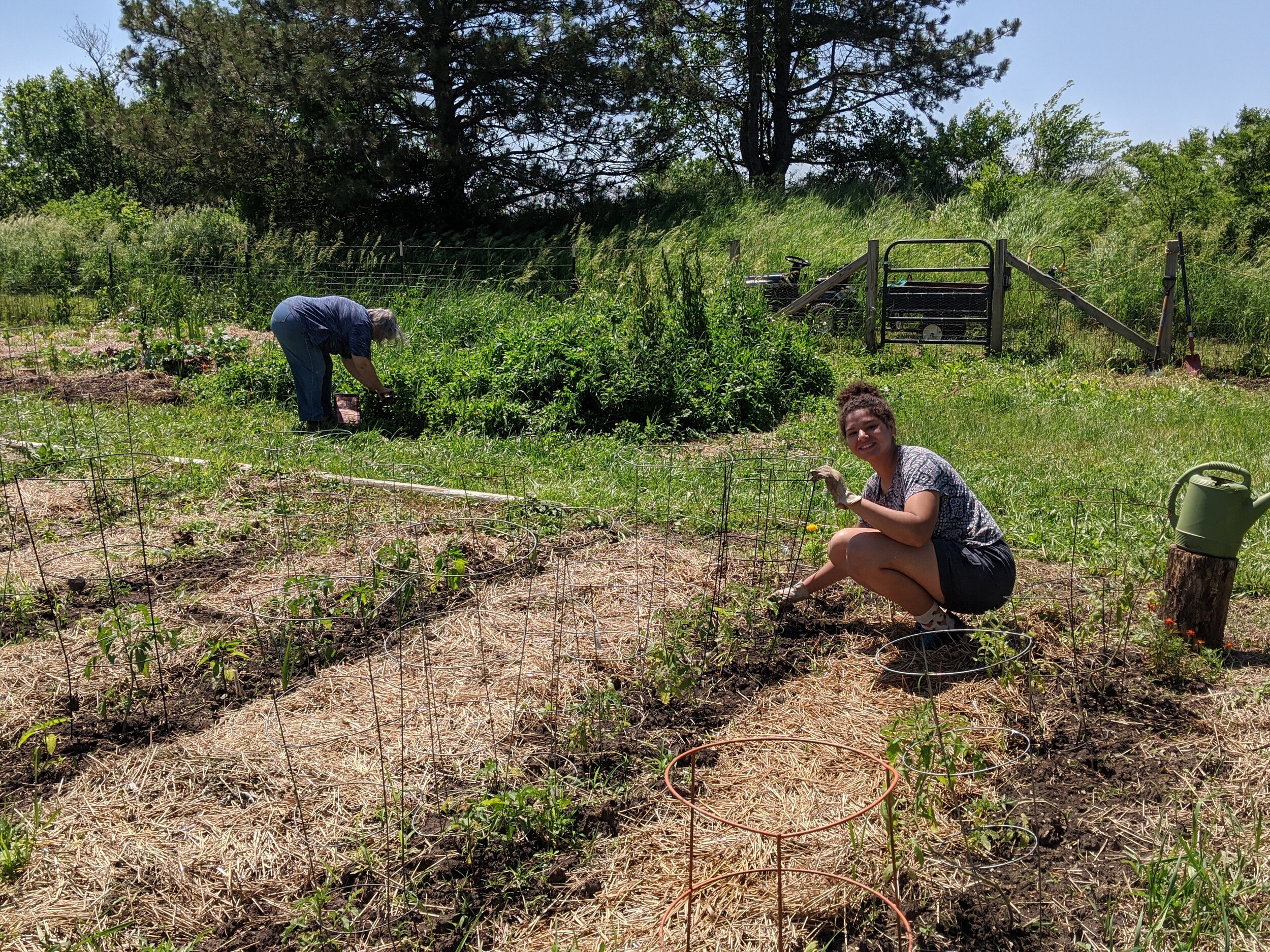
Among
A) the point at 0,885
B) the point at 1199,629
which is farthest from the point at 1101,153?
the point at 0,885

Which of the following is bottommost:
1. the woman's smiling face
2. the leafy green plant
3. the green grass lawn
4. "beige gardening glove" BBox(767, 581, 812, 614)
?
the leafy green plant

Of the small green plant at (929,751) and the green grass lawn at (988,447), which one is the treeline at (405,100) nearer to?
the green grass lawn at (988,447)

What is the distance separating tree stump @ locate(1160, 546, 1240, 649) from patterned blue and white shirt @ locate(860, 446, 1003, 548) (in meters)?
0.67

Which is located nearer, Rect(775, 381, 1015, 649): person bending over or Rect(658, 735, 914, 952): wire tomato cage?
Rect(658, 735, 914, 952): wire tomato cage

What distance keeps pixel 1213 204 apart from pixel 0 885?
643 inches

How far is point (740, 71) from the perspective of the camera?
22266 millimetres

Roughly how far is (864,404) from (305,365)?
5638mm

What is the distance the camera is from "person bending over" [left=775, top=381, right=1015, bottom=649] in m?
3.72

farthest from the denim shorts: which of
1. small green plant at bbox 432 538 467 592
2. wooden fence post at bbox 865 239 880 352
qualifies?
wooden fence post at bbox 865 239 880 352

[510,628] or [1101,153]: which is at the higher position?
[1101,153]

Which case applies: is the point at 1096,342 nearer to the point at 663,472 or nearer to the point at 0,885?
the point at 663,472

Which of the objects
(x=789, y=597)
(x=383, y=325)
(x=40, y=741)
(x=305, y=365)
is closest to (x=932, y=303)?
(x=383, y=325)

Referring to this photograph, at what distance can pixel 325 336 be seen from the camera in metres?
8.00

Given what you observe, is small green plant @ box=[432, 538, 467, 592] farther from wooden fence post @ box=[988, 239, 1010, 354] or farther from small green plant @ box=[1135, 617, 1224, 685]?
wooden fence post @ box=[988, 239, 1010, 354]
